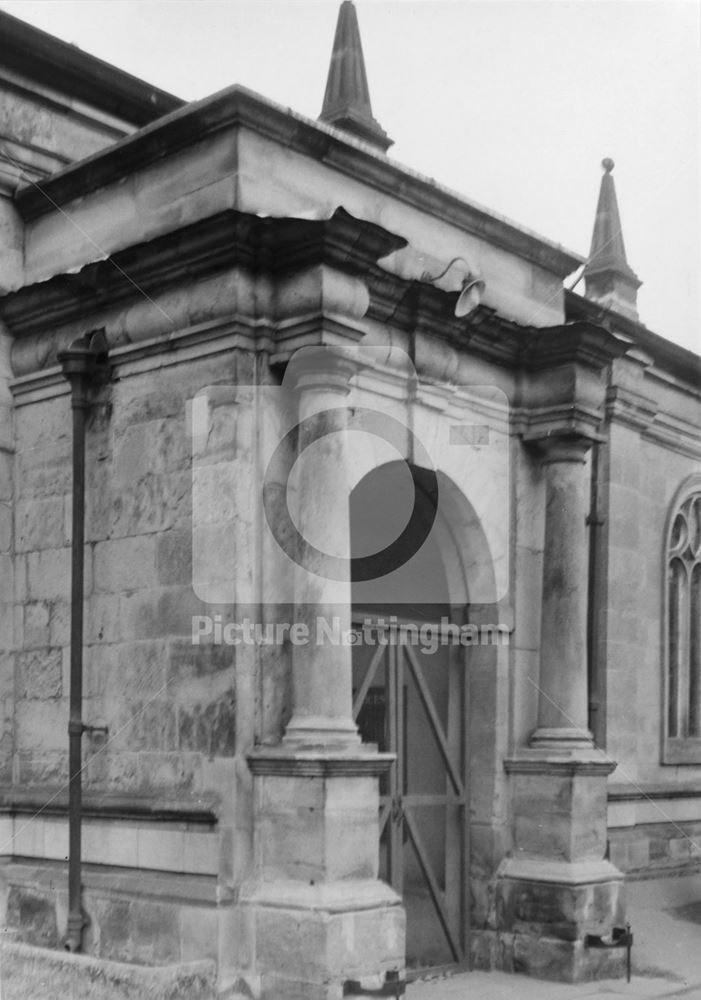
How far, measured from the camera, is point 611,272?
46.6 feet

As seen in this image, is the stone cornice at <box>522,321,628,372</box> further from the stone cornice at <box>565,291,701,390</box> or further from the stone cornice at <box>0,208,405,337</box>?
the stone cornice at <box>0,208,405,337</box>

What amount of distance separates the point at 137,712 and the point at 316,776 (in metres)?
1.34

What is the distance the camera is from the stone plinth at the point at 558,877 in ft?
29.7

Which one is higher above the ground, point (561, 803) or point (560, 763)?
point (560, 763)

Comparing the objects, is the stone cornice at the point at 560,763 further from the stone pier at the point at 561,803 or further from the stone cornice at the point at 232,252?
the stone cornice at the point at 232,252

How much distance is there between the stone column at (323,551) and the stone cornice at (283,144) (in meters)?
1.56

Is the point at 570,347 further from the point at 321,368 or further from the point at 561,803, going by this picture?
the point at 561,803

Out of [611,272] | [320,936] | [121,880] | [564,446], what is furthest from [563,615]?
[611,272]

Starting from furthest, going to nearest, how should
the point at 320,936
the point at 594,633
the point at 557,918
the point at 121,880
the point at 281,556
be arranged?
the point at 594,633 → the point at 557,918 → the point at 121,880 → the point at 281,556 → the point at 320,936

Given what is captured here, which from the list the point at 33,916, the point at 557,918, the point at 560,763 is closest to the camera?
the point at 33,916

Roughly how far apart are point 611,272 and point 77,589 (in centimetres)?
789

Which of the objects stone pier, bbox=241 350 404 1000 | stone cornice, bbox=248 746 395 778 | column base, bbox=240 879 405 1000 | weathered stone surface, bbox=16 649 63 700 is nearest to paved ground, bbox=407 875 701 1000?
column base, bbox=240 879 405 1000

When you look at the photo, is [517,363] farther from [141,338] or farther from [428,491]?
[141,338]

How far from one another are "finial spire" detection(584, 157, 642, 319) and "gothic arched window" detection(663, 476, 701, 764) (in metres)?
2.04
